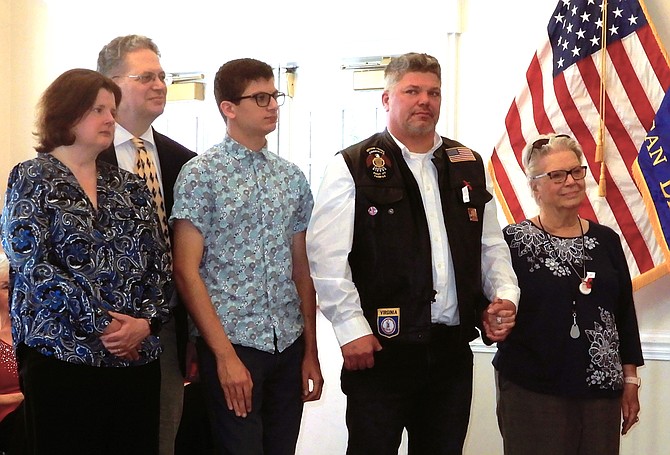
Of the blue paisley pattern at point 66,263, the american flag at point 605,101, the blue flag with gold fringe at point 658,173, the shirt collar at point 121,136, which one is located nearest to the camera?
the blue paisley pattern at point 66,263

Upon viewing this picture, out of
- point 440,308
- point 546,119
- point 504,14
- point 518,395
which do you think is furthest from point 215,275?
point 504,14

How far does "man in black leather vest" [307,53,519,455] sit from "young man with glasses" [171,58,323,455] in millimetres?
124

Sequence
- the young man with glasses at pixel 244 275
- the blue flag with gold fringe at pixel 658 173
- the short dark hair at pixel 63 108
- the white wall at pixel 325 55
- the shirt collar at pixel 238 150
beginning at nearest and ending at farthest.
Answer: the short dark hair at pixel 63 108
the young man with glasses at pixel 244 275
the shirt collar at pixel 238 150
the blue flag with gold fringe at pixel 658 173
the white wall at pixel 325 55

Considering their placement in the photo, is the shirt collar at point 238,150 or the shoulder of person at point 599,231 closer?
the shirt collar at point 238,150

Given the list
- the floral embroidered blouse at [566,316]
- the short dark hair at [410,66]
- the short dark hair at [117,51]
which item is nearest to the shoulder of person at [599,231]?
the floral embroidered blouse at [566,316]

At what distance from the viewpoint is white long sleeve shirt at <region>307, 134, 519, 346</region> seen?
7.22 feet

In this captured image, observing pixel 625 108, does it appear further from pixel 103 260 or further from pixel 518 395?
pixel 103 260

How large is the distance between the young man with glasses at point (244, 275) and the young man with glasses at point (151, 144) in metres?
0.15

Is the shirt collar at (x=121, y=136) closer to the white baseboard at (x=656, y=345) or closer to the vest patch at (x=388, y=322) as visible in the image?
the vest patch at (x=388, y=322)

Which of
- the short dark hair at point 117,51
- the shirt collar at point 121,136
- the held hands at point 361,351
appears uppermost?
the short dark hair at point 117,51

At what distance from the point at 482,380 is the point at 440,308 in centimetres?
167

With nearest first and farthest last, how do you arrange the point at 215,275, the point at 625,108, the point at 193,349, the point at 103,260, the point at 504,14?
the point at 103,260 < the point at 215,275 < the point at 193,349 < the point at 625,108 < the point at 504,14

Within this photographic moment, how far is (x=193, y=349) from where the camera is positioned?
7.90ft

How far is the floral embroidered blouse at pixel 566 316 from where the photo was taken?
2414 mm
